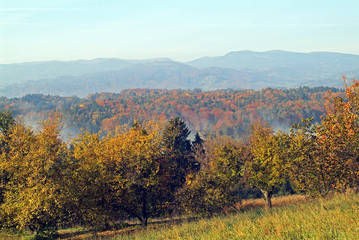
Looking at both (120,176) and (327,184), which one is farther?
(120,176)

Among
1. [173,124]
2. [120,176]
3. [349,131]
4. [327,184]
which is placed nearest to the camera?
[349,131]

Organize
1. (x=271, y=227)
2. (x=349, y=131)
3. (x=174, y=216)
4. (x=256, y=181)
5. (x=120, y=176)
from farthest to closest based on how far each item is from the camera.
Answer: (x=174, y=216) → (x=256, y=181) → (x=120, y=176) → (x=349, y=131) → (x=271, y=227)

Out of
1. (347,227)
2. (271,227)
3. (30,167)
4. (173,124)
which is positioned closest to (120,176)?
(30,167)

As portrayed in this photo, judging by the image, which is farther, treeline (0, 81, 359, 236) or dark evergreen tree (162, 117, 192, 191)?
dark evergreen tree (162, 117, 192, 191)

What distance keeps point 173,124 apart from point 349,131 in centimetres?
4259

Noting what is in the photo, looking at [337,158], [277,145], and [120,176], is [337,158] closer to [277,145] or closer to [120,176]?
[277,145]

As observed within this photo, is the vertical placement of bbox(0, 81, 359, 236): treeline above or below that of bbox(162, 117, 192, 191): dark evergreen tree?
above

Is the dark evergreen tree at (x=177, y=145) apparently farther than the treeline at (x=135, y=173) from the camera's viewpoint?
Yes

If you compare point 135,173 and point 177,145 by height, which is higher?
point 135,173

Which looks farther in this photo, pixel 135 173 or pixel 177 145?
pixel 177 145

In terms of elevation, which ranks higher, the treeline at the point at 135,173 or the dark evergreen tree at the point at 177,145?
the treeline at the point at 135,173

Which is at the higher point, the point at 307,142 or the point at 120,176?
the point at 307,142

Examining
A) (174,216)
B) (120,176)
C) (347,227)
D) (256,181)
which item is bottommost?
(174,216)

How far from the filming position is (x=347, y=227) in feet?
29.9
